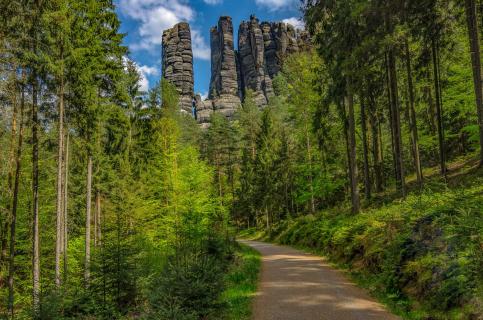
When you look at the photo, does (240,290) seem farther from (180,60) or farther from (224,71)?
(180,60)

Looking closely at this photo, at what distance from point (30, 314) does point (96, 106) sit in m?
10.5

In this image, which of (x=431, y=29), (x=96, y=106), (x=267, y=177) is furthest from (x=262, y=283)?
(x=267, y=177)

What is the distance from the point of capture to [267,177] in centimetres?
3562

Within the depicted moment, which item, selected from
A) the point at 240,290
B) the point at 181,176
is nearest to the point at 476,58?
the point at 240,290

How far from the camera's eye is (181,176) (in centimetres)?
2102

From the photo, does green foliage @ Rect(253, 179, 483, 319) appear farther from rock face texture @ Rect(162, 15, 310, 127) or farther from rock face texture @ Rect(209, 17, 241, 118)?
rock face texture @ Rect(209, 17, 241, 118)

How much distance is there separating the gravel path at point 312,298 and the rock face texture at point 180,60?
3211 inches

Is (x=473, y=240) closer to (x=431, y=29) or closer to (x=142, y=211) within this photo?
(x=431, y=29)

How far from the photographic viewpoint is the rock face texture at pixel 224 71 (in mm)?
91562

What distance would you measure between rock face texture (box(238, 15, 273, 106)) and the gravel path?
78.0 meters

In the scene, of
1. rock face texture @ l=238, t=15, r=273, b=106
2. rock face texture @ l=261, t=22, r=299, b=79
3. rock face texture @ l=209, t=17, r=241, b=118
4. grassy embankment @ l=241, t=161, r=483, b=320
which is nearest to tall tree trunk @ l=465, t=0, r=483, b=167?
grassy embankment @ l=241, t=161, r=483, b=320

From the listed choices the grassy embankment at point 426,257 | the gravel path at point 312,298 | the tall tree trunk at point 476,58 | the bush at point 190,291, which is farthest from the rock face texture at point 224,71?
the bush at point 190,291

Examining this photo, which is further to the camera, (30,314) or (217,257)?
(217,257)

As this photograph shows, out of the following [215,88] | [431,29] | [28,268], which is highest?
[215,88]
